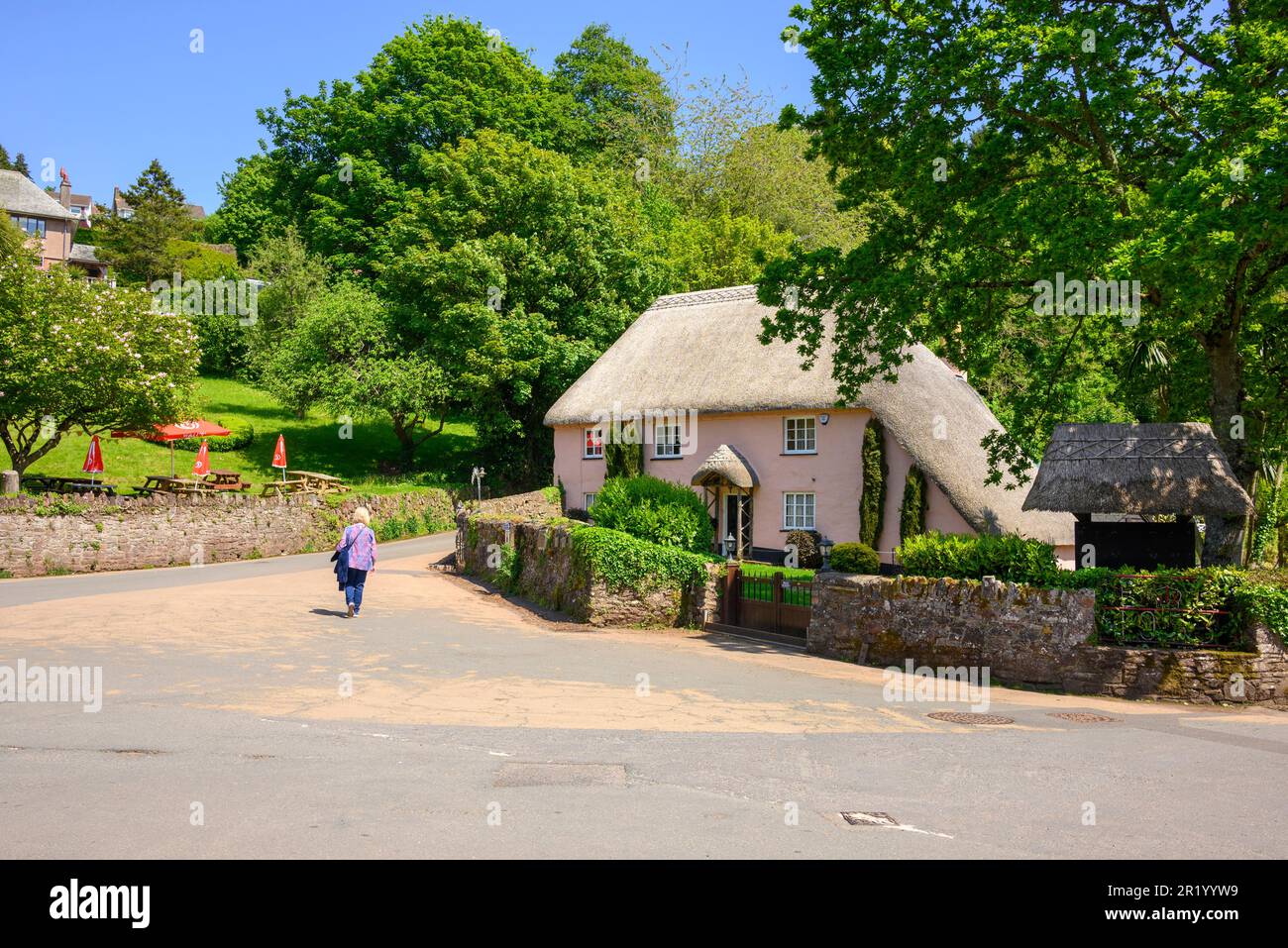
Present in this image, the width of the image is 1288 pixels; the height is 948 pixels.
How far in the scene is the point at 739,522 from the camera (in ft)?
109

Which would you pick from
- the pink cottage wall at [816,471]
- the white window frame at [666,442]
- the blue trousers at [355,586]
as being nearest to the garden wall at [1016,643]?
the blue trousers at [355,586]

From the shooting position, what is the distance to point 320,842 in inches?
257

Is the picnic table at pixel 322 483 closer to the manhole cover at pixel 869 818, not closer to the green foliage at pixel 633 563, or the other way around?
the green foliage at pixel 633 563

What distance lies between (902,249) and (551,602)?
10173 millimetres

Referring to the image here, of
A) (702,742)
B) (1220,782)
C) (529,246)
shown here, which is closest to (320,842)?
(702,742)

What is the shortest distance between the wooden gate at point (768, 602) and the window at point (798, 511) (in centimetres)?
1187

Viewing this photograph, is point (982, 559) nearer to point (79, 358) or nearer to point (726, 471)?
point (726, 471)

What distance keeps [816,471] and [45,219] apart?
7487 centimetres

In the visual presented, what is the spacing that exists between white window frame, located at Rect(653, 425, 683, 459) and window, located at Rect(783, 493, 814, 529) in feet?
15.3

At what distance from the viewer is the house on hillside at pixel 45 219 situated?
79688mm

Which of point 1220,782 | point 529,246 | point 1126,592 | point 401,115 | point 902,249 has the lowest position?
point 1220,782

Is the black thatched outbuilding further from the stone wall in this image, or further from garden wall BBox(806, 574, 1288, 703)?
the stone wall

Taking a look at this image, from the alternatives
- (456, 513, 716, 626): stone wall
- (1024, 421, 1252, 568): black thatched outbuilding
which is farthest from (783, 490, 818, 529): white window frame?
(1024, 421, 1252, 568): black thatched outbuilding
